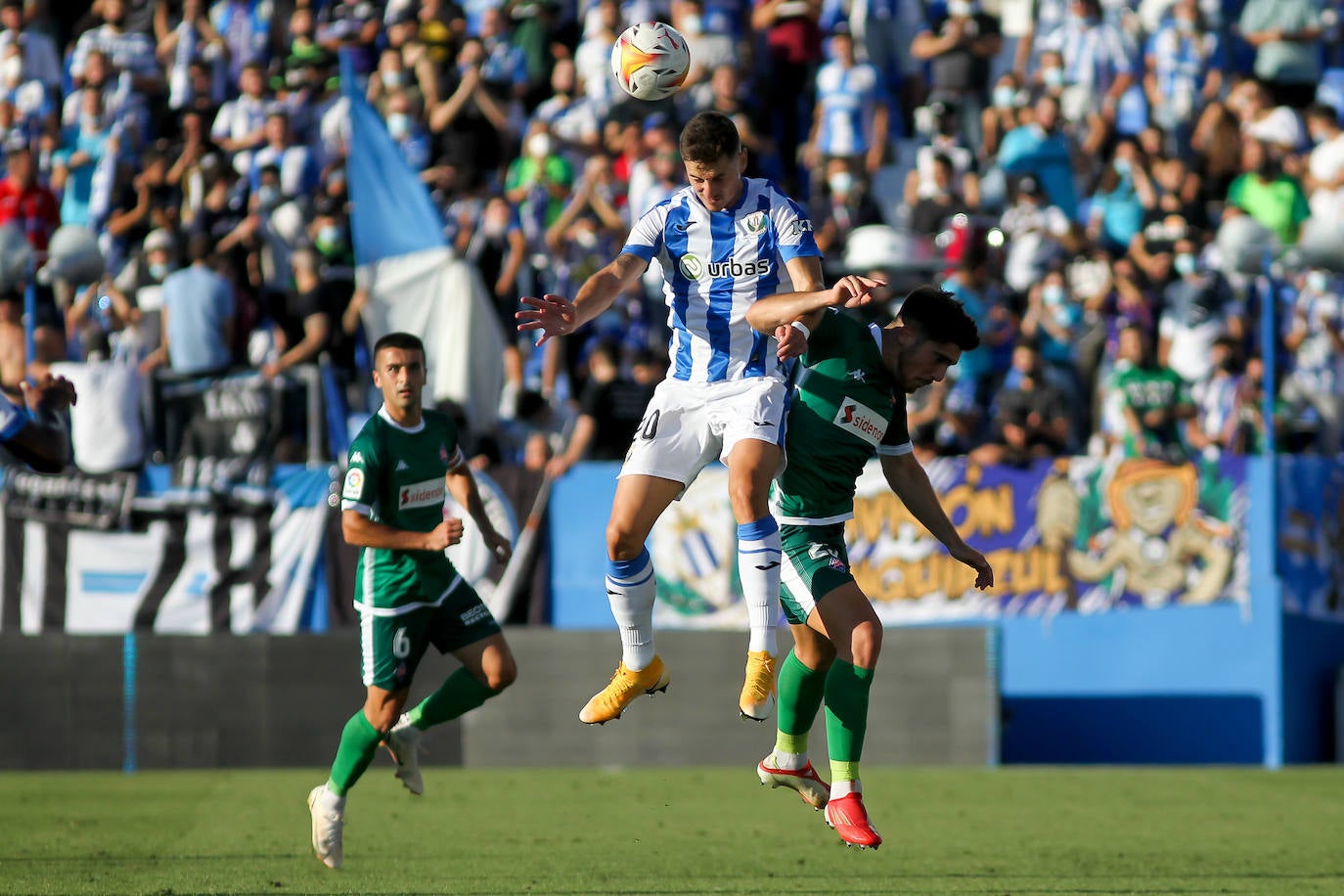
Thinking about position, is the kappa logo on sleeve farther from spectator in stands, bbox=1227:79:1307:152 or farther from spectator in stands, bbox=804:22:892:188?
spectator in stands, bbox=1227:79:1307:152

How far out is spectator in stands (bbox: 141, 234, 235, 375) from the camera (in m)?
16.0

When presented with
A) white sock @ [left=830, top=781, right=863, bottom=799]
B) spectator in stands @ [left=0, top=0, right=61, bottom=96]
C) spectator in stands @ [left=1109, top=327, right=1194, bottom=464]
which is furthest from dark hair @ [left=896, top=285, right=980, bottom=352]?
spectator in stands @ [left=0, top=0, right=61, bottom=96]

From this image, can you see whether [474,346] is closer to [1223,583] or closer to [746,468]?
[1223,583]

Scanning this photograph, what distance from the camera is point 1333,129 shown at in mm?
18141

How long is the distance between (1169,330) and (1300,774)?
4.06 metres

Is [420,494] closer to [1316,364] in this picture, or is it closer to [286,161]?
[286,161]

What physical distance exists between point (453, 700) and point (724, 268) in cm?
275

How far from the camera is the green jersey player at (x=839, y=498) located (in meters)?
8.84

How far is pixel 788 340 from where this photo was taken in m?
8.05

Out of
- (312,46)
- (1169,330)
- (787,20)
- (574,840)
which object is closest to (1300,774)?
(1169,330)

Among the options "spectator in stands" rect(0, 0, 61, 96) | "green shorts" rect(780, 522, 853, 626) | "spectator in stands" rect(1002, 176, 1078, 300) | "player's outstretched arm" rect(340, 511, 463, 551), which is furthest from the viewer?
"spectator in stands" rect(0, 0, 61, 96)

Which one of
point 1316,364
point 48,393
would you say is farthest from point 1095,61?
point 48,393

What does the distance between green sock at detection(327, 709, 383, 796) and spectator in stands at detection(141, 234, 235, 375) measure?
693 cm

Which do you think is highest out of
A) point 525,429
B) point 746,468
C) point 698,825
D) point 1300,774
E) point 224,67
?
point 224,67
